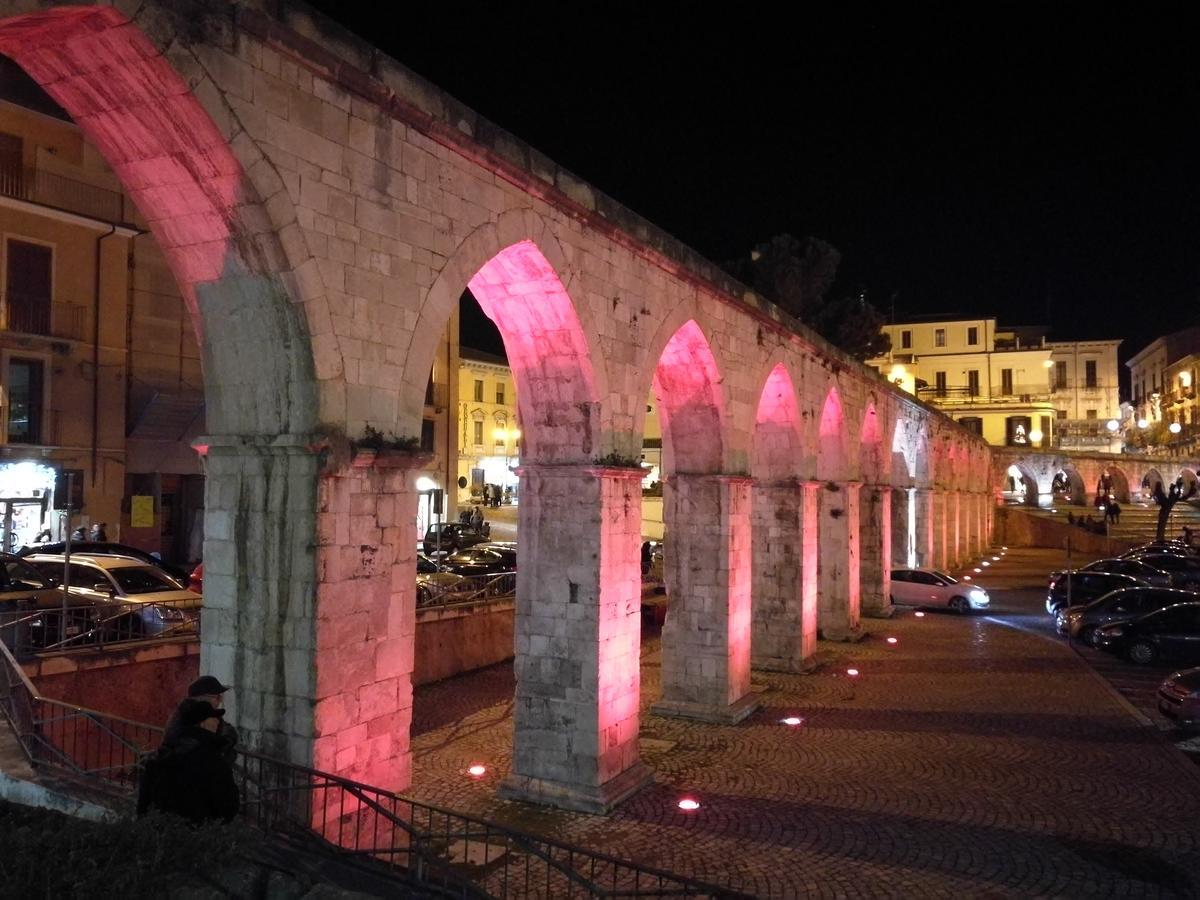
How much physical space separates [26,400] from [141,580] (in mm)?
8200

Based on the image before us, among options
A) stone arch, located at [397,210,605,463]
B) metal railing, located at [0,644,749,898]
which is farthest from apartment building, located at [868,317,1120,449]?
metal railing, located at [0,644,749,898]

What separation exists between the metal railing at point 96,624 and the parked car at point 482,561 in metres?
8.75

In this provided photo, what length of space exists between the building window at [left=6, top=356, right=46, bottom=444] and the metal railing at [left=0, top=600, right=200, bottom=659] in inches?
365

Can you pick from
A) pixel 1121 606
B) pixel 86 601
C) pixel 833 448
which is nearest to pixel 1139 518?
pixel 1121 606

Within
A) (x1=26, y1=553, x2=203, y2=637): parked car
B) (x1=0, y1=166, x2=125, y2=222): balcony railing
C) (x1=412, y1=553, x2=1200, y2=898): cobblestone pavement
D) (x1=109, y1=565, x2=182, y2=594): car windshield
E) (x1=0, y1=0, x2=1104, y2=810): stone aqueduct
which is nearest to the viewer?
(x1=0, y1=0, x2=1104, y2=810): stone aqueduct

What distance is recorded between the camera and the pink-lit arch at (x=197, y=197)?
5383 millimetres

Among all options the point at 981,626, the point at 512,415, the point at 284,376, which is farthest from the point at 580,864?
the point at 512,415

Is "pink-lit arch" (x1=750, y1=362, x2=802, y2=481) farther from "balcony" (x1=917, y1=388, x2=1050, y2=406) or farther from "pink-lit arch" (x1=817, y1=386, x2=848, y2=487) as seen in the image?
"balcony" (x1=917, y1=388, x2=1050, y2=406)

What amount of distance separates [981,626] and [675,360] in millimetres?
13191

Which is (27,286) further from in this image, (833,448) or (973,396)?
(973,396)

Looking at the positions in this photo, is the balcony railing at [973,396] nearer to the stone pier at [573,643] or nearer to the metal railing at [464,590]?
the metal railing at [464,590]

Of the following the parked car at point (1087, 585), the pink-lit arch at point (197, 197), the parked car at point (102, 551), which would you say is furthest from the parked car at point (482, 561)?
the pink-lit arch at point (197, 197)

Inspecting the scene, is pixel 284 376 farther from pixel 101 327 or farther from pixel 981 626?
pixel 981 626

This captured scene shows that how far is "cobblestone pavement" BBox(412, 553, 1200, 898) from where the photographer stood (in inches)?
305
